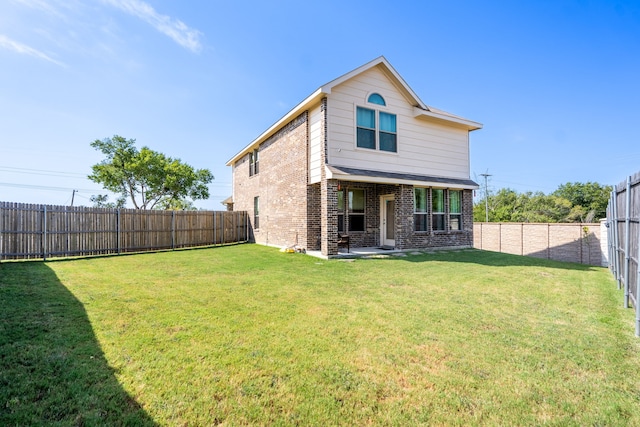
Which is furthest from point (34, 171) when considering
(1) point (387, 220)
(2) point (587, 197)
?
(2) point (587, 197)

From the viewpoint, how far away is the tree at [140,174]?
90.3ft

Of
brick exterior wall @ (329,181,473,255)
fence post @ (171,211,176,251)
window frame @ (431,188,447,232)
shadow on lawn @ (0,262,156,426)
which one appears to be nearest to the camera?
shadow on lawn @ (0,262,156,426)

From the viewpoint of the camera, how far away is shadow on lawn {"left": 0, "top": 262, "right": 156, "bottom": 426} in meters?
2.04

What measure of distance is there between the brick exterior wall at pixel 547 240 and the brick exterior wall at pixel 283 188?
12027 millimetres

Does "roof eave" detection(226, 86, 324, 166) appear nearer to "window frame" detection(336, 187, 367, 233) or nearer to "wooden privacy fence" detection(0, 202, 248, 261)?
"window frame" detection(336, 187, 367, 233)

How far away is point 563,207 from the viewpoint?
3822 centimetres

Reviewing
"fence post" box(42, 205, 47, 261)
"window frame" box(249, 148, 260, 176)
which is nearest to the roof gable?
"window frame" box(249, 148, 260, 176)

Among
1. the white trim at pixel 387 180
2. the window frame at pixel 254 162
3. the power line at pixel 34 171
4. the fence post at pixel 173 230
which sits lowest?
the fence post at pixel 173 230

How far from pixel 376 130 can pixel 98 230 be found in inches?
469

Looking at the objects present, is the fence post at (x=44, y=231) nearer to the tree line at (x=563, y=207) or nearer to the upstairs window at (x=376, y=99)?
the upstairs window at (x=376, y=99)

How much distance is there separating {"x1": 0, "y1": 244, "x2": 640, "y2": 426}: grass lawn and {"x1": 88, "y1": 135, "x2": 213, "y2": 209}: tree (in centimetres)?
2473

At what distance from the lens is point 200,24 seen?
1059 cm

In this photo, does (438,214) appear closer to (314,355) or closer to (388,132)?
(388,132)

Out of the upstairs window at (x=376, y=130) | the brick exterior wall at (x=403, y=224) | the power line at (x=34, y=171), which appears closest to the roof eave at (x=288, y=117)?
the upstairs window at (x=376, y=130)
